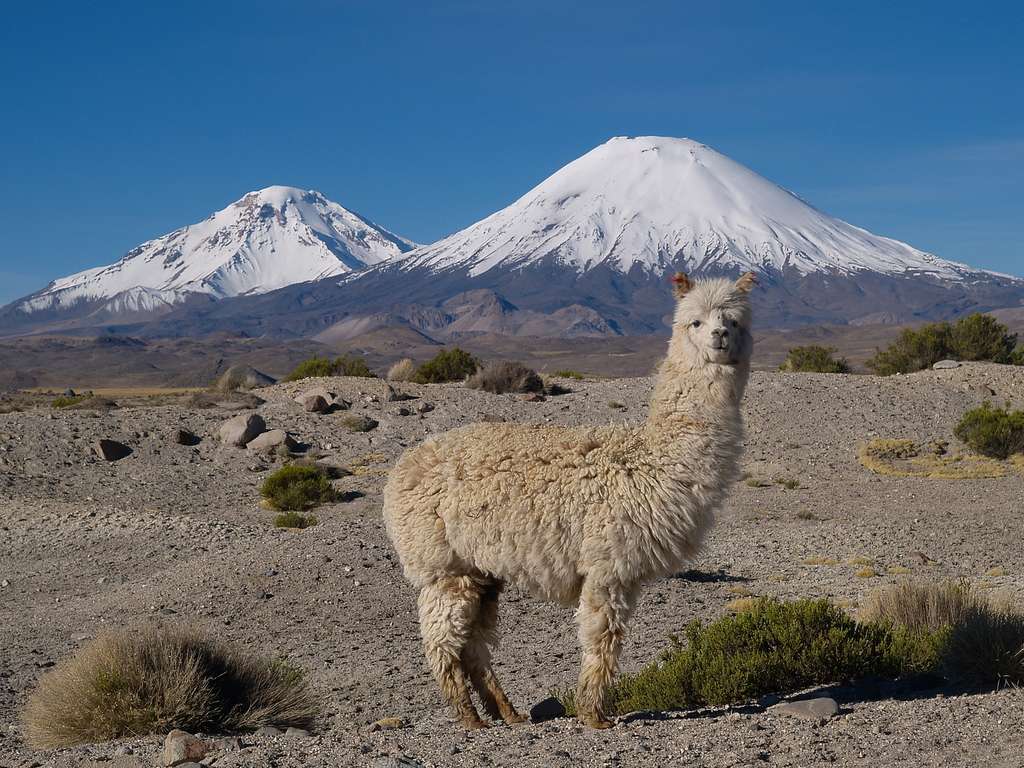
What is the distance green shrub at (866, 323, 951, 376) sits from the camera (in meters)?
32.4

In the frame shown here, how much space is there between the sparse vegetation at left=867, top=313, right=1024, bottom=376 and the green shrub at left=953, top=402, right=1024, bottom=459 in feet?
35.5

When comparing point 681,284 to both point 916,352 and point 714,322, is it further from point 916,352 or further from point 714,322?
point 916,352

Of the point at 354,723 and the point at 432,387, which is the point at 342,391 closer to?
the point at 432,387

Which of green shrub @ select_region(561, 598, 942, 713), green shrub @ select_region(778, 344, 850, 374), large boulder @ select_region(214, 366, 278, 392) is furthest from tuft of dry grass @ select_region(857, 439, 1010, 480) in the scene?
large boulder @ select_region(214, 366, 278, 392)

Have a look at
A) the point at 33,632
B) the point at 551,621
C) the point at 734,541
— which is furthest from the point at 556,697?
the point at 734,541

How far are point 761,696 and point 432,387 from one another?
808 inches

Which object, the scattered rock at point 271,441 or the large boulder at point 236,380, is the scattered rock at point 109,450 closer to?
the scattered rock at point 271,441

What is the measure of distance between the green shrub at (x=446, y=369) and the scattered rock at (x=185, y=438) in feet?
32.3

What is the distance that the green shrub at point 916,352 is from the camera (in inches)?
1277

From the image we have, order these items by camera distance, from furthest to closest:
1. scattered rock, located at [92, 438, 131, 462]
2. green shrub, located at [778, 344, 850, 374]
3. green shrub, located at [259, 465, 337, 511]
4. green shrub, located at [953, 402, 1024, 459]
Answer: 1. green shrub, located at [778, 344, 850, 374]
2. green shrub, located at [953, 402, 1024, 459]
3. scattered rock, located at [92, 438, 131, 462]
4. green shrub, located at [259, 465, 337, 511]

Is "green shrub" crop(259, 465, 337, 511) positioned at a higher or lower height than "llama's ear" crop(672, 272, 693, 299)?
lower

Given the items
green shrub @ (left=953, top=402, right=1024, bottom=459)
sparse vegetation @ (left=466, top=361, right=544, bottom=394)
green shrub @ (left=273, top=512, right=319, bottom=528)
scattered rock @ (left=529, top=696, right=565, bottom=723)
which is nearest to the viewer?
scattered rock @ (left=529, top=696, right=565, bottom=723)

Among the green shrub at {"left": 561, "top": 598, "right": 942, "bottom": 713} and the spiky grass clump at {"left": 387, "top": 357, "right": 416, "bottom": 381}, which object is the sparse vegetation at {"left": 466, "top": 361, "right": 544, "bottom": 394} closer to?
the spiky grass clump at {"left": 387, "top": 357, "right": 416, "bottom": 381}

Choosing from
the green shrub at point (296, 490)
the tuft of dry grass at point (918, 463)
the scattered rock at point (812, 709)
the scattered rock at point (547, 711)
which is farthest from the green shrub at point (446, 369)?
the scattered rock at point (812, 709)
